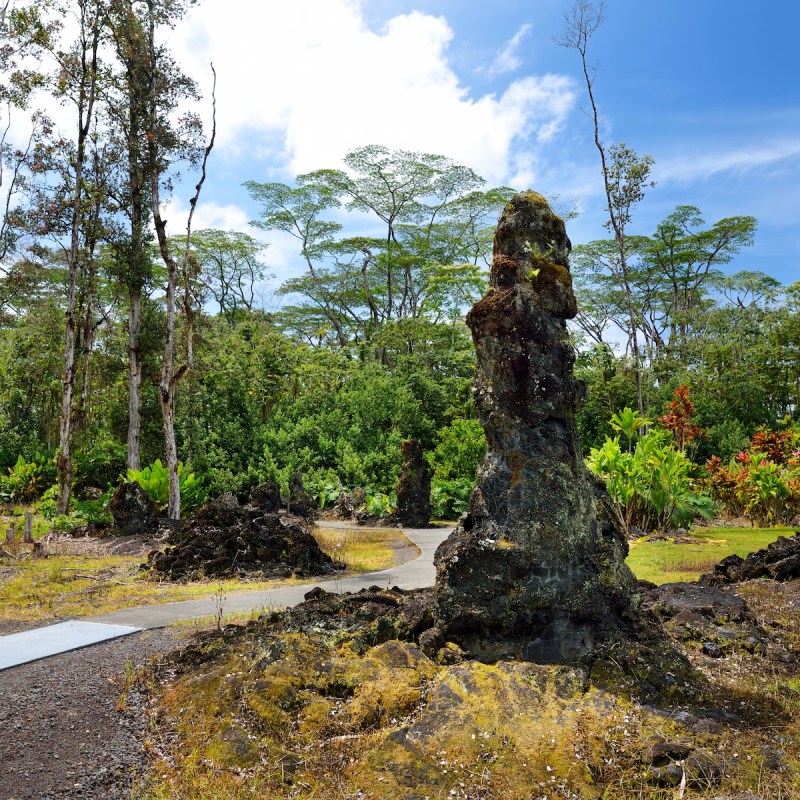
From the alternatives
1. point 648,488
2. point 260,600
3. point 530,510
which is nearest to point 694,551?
point 648,488

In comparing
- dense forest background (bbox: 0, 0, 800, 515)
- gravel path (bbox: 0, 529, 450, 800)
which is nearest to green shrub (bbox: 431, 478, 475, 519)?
dense forest background (bbox: 0, 0, 800, 515)

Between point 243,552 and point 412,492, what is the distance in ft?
17.8

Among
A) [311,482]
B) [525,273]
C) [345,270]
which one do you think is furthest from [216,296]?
[525,273]

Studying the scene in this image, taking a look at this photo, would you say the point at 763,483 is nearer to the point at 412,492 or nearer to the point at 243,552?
the point at 412,492

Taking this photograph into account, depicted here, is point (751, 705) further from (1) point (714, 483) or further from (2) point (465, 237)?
(2) point (465, 237)

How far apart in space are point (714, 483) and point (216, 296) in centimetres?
2852

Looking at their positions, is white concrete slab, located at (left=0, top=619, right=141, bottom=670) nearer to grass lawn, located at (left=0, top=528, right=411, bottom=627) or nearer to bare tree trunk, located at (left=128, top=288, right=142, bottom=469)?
grass lawn, located at (left=0, top=528, right=411, bottom=627)

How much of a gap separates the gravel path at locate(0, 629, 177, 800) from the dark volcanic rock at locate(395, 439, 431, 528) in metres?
8.75

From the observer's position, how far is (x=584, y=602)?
3410mm

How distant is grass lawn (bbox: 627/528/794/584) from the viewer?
6934 mm

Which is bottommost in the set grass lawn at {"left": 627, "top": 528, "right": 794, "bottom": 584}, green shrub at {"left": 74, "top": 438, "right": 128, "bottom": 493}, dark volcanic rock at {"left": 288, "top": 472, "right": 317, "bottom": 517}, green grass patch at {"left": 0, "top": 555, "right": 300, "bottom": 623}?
green grass patch at {"left": 0, "top": 555, "right": 300, "bottom": 623}

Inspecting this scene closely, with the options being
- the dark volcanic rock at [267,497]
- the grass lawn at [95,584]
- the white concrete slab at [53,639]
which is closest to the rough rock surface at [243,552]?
the grass lawn at [95,584]

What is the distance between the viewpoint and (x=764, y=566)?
5895 millimetres

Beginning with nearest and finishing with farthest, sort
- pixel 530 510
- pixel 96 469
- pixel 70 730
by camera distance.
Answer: pixel 70 730, pixel 530 510, pixel 96 469
